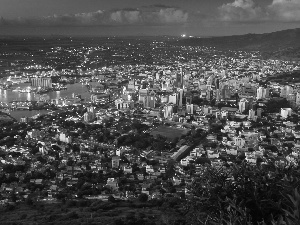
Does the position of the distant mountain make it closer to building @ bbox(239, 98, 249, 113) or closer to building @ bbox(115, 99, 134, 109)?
building @ bbox(239, 98, 249, 113)

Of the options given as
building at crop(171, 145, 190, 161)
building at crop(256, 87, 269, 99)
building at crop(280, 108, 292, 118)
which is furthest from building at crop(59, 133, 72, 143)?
building at crop(256, 87, 269, 99)

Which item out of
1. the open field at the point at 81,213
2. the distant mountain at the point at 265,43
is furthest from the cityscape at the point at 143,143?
the distant mountain at the point at 265,43

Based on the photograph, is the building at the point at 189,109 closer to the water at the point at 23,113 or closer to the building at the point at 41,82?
the water at the point at 23,113

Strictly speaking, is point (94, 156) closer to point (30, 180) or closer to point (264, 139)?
point (30, 180)

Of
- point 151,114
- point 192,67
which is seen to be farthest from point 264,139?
point 192,67

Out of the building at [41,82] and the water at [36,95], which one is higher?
the building at [41,82]
